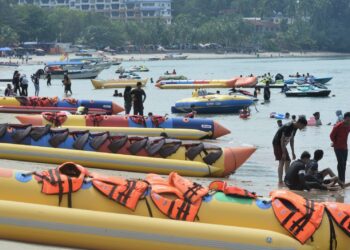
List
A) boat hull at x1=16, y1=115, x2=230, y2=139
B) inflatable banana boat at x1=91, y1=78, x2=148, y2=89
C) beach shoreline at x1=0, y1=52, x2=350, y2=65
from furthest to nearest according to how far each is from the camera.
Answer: beach shoreline at x1=0, y1=52, x2=350, y2=65, inflatable banana boat at x1=91, y1=78, x2=148, y2=89, boat hull at x1=16, y1=115, x2=230, y2=139

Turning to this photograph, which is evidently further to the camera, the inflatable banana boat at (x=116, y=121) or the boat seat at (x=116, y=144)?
the inflatable banana boat at (x=116, y=121)

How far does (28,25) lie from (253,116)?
410 ft

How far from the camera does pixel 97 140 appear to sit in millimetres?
15828

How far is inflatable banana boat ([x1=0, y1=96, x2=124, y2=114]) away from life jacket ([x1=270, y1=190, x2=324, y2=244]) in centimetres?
1770

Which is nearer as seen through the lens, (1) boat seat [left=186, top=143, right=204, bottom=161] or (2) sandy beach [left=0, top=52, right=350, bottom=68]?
(1) boat seat [left=186, top=143, right=204, bottom=161]

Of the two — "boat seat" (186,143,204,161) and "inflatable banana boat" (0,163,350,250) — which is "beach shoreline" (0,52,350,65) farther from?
"inflatable banana boat" (0,163,350,250)

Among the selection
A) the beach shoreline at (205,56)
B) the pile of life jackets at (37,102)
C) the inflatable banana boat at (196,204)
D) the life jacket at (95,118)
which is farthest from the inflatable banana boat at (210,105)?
the beach shoreline at (205,56)

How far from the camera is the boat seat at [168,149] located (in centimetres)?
1546

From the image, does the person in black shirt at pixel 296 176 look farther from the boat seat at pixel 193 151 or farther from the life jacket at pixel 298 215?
the life jacket at pixel 298 215

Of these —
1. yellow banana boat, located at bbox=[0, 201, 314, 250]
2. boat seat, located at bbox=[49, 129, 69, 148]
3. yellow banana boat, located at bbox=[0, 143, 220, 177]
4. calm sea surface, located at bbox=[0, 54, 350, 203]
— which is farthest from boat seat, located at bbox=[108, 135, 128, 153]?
yellow banana boat, located at bbox=[0, 201, 314, 250]

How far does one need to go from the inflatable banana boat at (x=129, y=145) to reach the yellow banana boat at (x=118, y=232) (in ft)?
20.8

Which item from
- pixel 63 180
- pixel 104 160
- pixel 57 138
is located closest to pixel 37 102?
pixel 57 138

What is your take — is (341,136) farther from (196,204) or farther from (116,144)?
(196,204)

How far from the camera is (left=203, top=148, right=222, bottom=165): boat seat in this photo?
15.2 metres
